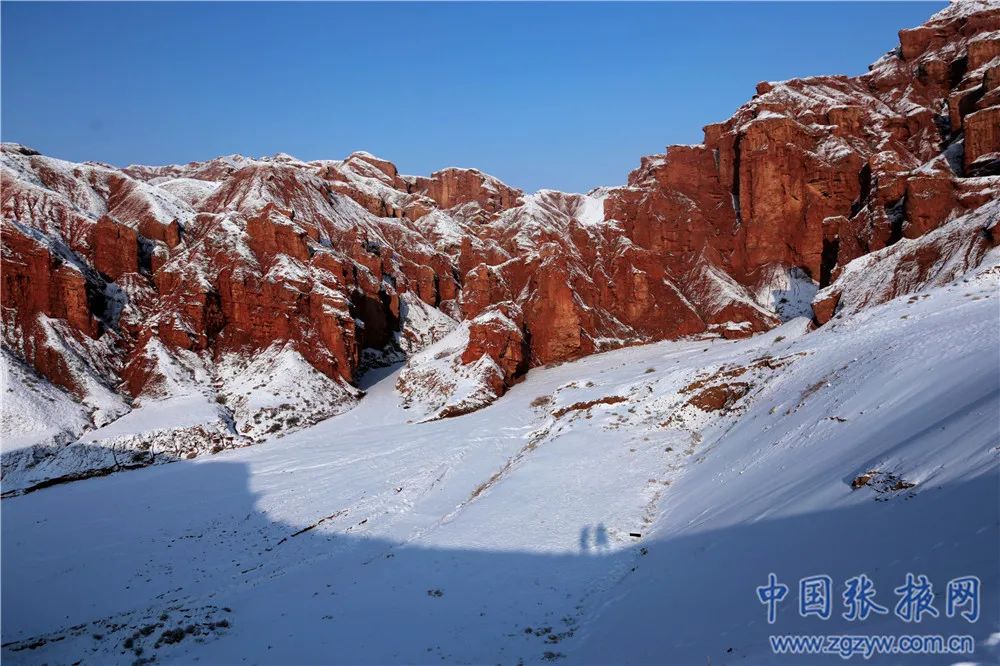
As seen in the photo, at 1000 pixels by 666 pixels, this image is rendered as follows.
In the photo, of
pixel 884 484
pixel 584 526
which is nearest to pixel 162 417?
pixel 584 526

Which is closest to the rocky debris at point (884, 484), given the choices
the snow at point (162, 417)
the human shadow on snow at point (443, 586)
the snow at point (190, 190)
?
the human shadow on snow at point (443, 586)

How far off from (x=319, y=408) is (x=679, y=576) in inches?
1775

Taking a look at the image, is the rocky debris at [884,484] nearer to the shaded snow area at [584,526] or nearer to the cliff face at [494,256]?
the shaded snow area at [584,526]

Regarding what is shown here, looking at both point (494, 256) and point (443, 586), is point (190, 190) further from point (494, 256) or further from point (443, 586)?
point (443, 586)

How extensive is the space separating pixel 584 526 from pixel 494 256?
87.1m

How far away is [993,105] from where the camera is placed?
2250 inches

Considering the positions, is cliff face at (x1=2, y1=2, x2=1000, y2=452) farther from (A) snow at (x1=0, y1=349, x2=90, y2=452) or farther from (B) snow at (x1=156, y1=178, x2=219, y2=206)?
(A) snow at (x1=0, y1=349, x2=90, y2=452)

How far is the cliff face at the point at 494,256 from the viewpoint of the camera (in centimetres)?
5241

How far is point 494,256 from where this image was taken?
105m

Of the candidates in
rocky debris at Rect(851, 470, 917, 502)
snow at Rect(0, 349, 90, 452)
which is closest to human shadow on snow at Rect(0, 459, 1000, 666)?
rocky debris at Rect(851, 470, 917, 502)

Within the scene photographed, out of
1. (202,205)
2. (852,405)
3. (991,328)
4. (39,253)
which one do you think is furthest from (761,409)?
(202,205)

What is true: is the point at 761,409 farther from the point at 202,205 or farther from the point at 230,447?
the point at 202,205

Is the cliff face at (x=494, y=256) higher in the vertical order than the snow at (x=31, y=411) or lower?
higher

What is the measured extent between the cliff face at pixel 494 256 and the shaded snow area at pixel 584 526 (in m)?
15.6
